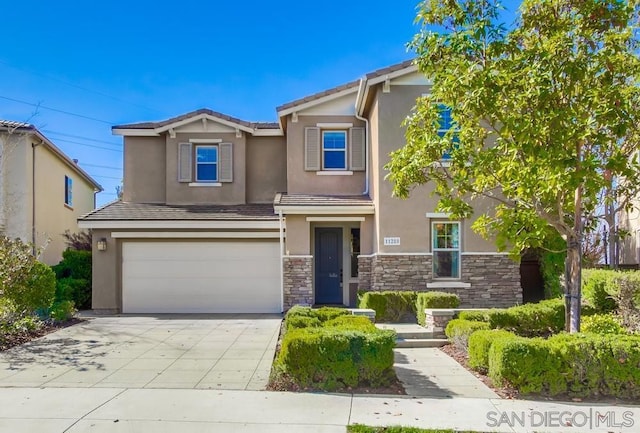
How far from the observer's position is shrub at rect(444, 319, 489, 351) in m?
8.50

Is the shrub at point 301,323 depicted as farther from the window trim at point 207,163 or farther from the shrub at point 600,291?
the window trim at point 207,163

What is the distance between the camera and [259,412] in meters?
5.59

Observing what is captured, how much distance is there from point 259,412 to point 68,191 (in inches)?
713

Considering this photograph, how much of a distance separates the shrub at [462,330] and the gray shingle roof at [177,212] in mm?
6635

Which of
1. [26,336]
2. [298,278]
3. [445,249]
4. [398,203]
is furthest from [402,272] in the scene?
[26,336]

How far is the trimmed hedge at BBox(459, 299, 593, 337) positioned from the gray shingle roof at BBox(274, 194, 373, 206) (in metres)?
5.33

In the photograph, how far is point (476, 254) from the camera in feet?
42.2

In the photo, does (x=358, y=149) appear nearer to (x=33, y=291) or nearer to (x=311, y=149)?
(x=311, y=149)

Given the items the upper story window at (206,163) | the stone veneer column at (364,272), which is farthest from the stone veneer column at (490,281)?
the upper story window at (206,163)

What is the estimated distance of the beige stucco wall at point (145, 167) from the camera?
15875mm

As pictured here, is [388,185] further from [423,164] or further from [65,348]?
[65,348]

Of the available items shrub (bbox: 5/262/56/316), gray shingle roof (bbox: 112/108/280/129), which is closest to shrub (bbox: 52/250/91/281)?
shrub (bbox: 5/262/56/316)

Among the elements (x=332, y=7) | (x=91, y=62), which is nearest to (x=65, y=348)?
(x=332, y=7)

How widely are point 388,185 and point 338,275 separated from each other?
138 inches
